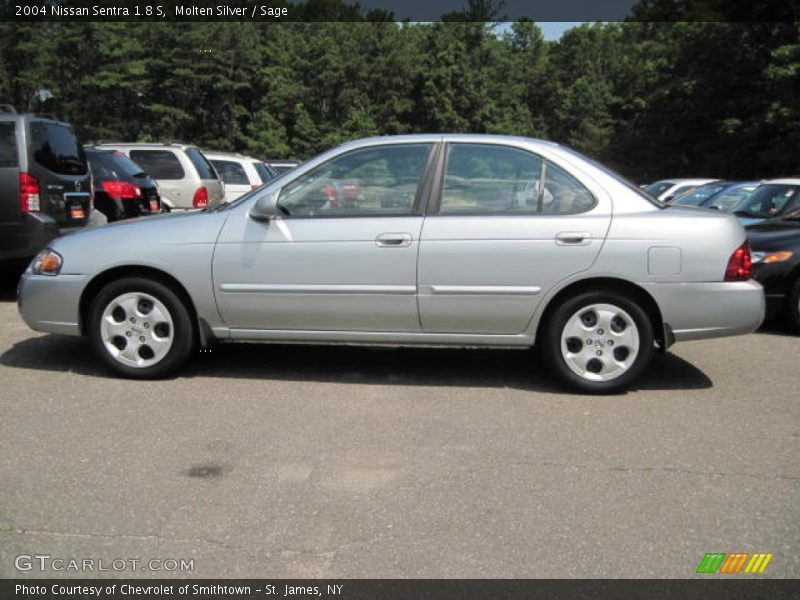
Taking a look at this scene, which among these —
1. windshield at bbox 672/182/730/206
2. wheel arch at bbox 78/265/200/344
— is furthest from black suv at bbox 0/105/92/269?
windshield at bbox 672/182/730/206

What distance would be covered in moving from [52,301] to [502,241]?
3184mm

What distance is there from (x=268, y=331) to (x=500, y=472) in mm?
2138

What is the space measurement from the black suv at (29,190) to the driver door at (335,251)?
3.47m

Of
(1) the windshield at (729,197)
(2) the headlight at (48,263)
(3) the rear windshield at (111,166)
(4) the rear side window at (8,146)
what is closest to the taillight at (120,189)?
(3) the rear windshield at (111,166)

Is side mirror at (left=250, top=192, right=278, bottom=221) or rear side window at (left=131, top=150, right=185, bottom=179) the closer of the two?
side mirror at (left=250, top=192, right=278, bottom=221)

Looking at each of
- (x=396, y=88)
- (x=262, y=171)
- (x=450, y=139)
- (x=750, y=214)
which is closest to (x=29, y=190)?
(x=450, y=139)

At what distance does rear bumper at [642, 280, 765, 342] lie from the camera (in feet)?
15.8

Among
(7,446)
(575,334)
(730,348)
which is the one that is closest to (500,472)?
(575,334)

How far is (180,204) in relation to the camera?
1250cm

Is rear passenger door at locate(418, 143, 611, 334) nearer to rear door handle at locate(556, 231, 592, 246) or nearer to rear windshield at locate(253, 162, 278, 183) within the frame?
rear door handle at locate(556, 231, 592, 246)

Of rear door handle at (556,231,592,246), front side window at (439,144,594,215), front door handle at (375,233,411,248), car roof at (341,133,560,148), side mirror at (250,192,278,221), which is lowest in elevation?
front door handle at (375,233,411,248)

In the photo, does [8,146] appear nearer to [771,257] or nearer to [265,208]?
[265,208]

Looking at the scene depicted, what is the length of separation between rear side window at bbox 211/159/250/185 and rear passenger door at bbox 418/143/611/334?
36.3 feet

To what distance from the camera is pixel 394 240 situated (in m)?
4.94
